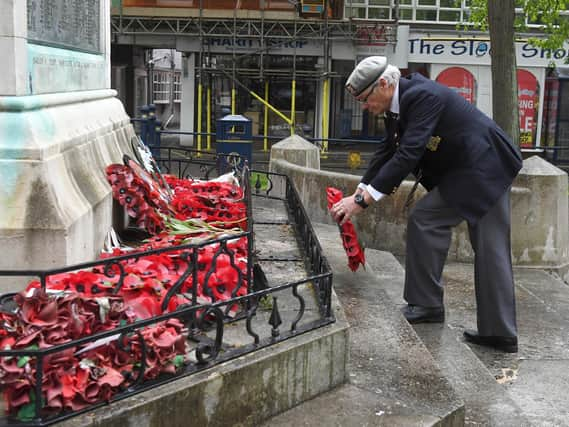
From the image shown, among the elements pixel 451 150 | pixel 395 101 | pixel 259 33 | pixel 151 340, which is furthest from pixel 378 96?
pixel 259 33

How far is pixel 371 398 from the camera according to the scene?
3.33 m

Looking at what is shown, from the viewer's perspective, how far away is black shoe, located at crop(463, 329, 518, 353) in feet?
15.9

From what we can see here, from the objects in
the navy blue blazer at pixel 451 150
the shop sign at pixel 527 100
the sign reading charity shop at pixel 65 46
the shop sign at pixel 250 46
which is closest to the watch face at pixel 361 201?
the navy blue blazer at pixel 451 150

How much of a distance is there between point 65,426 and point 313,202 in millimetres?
6534

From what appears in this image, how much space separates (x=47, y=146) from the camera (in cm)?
363

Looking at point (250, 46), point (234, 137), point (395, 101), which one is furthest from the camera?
point (250, 46)

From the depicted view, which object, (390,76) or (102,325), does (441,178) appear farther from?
(102,325)

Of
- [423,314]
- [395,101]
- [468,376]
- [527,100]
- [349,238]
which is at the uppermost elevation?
[527,100]

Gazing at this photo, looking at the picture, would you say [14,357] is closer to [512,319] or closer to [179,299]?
[179,299]

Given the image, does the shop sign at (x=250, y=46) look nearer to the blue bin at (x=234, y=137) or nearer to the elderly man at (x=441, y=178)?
the blue bin at (x=234, y=137)

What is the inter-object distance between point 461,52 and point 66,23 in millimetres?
21898

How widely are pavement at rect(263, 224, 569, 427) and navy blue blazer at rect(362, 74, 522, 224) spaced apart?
0.79 metres

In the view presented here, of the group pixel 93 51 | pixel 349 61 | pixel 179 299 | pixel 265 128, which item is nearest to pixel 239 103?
pixel 265 128

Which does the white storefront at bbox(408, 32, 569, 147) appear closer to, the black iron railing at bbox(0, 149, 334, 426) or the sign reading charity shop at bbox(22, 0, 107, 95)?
the sign reading charity shop at bbox(22, 0, 107, 95)
